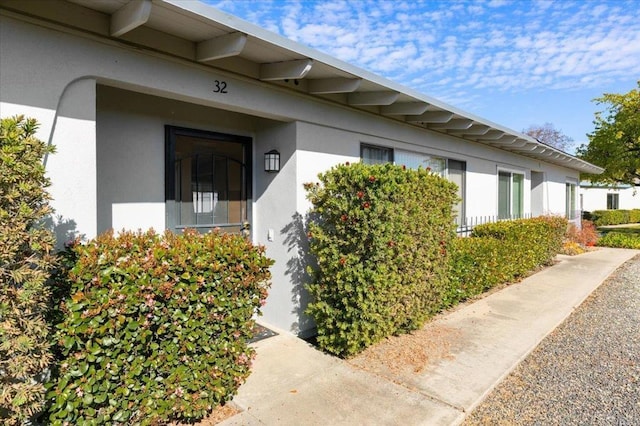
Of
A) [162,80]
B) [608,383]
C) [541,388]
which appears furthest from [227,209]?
[608,383]

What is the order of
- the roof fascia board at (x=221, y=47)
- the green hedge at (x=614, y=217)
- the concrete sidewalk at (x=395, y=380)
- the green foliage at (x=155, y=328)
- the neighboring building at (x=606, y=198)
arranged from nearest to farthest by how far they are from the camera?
the green foliage at (x=155, y=328) < the concrete sidewalk at (x=395, y=380) < the roof fascia board at (x=221, y=47) < the green hedge at (x=614, y=217) < the neighboring building at (x=606, y=198)

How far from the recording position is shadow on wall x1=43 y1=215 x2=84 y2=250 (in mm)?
2980

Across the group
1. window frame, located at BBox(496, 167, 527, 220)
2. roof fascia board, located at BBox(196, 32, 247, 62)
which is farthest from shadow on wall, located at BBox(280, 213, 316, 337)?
window frame, located at BBox(496, 167, 527, 220)

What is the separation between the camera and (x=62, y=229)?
3.04m

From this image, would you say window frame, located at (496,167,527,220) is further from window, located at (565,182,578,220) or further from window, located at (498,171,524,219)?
window, located at (565,182,578,220)

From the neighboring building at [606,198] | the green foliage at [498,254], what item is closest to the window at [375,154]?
the green foliage at [498,254]

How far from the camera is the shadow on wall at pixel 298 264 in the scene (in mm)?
5121

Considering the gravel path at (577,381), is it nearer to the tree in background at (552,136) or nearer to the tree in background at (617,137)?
the tree in background at (617,137)

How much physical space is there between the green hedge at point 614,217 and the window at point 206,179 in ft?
94.3

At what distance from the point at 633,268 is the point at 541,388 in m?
9.01

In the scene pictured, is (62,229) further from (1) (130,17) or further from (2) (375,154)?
(2) (375,154)

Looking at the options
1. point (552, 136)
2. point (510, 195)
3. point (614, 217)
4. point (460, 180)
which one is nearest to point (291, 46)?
point (460, 180)

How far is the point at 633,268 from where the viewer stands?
10.2m

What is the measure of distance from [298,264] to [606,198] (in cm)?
4187
